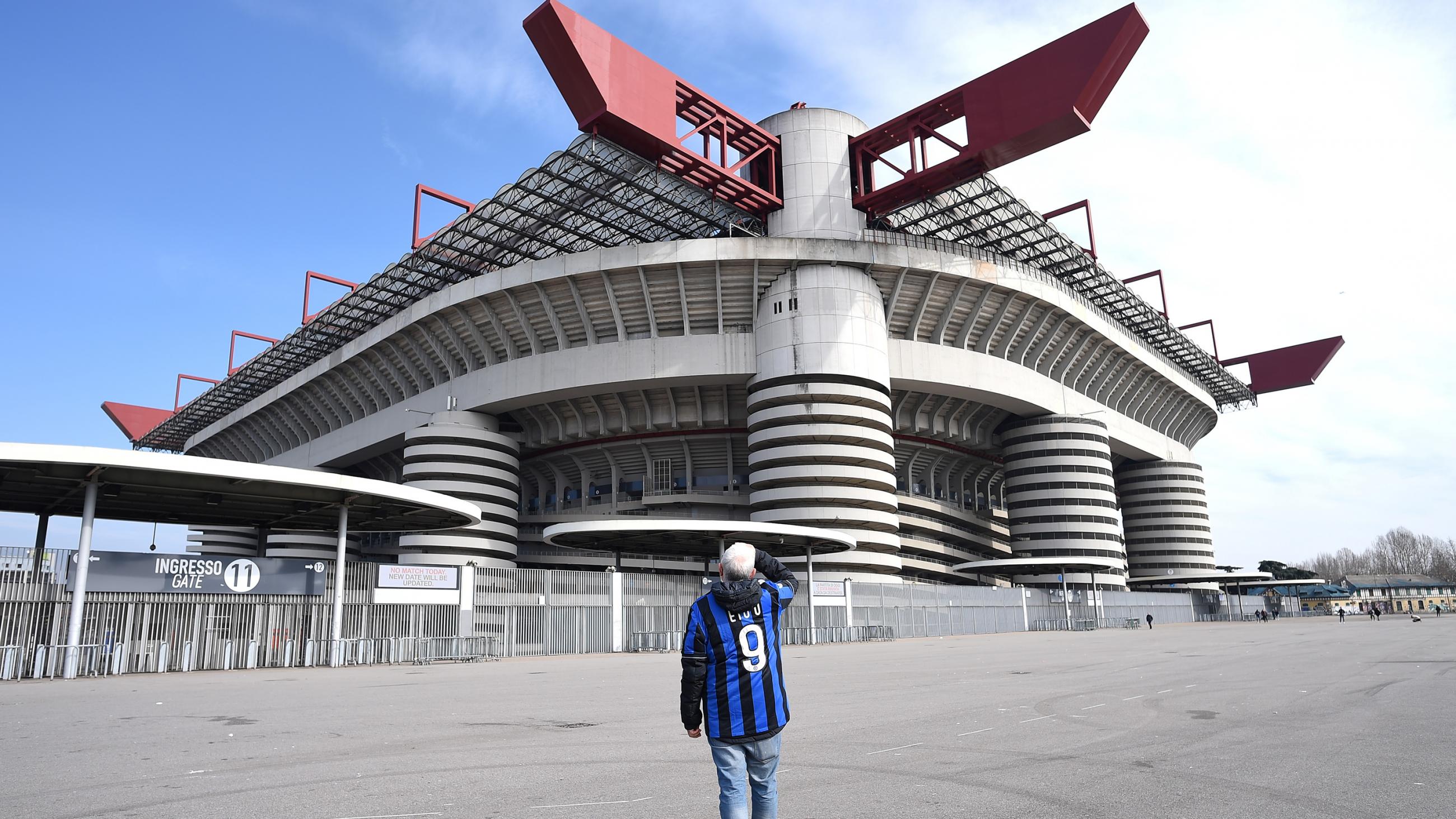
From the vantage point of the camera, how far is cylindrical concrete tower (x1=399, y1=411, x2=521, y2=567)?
5278 centimetres

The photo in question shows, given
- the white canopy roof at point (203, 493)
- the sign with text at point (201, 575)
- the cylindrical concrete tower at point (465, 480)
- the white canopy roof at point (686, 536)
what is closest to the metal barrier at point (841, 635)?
the white canopy roof at point (686, 536)

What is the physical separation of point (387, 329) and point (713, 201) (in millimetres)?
23506

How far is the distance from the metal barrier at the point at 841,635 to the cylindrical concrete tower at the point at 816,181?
21317 mm

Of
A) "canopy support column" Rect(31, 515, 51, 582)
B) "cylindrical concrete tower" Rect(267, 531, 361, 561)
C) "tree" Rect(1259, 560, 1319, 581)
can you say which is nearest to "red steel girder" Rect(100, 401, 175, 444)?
"cylindrical concrete tower" Rect(267, 531, 361, 561)

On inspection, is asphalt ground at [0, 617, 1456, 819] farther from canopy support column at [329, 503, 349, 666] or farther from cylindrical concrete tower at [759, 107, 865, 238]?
cylindrical concrete tower at [759, 107, 865, 238]

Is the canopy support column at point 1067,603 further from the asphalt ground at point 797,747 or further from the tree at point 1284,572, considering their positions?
the tree at point 1284,572

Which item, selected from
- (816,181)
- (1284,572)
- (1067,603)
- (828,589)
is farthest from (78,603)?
(1284,572)

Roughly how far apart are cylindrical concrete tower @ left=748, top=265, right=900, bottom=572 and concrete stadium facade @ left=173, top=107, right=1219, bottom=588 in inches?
5.0

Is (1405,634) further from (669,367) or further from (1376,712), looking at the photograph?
(669,367)

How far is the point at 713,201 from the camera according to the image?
47.4 metres

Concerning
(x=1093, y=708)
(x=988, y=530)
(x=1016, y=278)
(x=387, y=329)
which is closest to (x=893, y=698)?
(x=1093, y=708)

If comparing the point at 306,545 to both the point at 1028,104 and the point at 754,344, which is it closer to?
the point at 754,344

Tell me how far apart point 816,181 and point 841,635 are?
25.1 m

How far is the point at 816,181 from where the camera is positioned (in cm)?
5009
